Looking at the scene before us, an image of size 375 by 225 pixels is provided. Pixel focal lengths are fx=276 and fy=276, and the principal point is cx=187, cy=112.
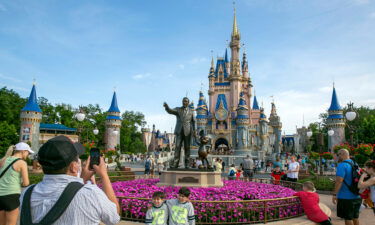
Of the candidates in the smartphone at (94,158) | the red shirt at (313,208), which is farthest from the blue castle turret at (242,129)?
the smartphone at (94,158)

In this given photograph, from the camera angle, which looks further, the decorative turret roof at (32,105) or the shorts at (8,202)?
the decorative turret roof at (32,105)

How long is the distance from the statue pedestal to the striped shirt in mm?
7746

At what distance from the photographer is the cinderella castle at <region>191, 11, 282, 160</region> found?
2213 inches

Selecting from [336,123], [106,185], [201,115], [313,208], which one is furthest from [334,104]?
[106,185]

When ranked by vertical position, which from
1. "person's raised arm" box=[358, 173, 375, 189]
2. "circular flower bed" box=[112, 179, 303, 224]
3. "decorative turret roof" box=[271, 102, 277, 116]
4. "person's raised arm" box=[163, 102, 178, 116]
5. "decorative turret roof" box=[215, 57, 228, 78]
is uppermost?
"decorative turret roof" box=[215, 57, 228, 78]

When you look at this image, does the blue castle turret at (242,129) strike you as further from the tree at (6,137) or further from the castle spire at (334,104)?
the tree at (6,137)

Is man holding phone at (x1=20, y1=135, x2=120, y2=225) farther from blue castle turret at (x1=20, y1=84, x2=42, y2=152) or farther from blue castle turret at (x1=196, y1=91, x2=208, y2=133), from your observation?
blue castle turret at (x1=196, y1=91, x2=208, y2=133)

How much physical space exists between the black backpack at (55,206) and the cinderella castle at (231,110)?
49.9m

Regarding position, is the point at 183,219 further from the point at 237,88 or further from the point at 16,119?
the point at 237,88

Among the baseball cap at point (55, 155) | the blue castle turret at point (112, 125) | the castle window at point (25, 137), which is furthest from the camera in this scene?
the blue castle turret at point (112, 125)

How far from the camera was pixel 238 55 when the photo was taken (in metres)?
60.6

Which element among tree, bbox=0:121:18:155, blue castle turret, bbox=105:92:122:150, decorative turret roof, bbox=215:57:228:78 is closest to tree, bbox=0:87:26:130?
tree, bbox=0:121:18:155

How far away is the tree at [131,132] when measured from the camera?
59219 millimetres

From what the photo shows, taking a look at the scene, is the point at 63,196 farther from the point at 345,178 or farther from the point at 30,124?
the point at 30,124
